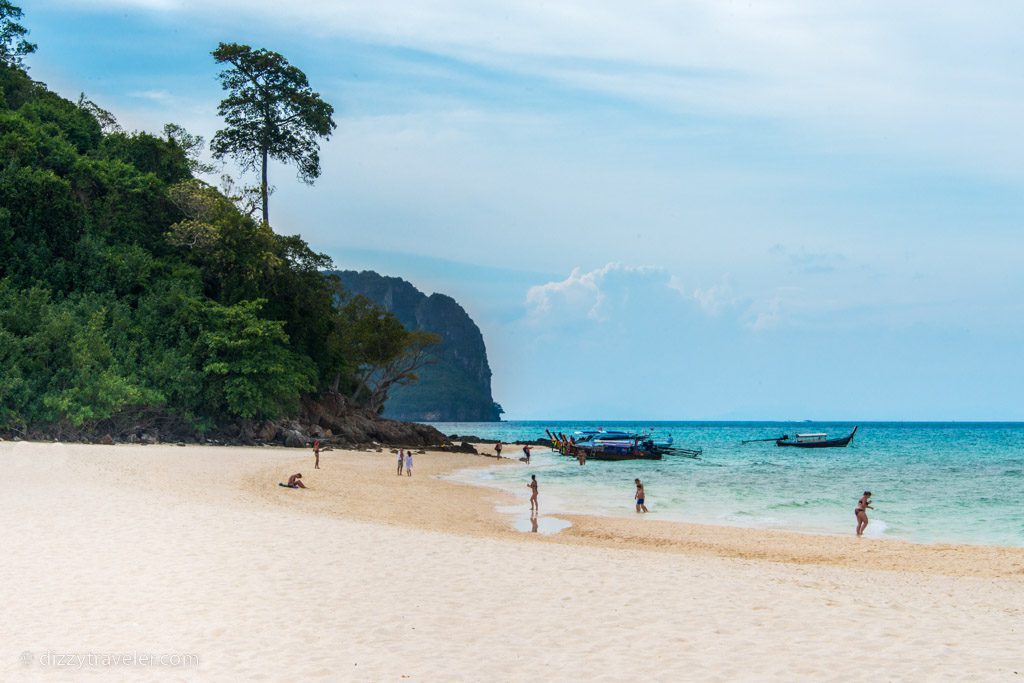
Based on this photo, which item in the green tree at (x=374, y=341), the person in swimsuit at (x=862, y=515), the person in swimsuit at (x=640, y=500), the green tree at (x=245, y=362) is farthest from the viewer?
the green tree at (x=374, y=341)

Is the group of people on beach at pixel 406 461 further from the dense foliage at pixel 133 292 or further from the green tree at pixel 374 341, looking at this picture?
the green tree at pixel 374 341

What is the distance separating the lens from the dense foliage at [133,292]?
134 feet

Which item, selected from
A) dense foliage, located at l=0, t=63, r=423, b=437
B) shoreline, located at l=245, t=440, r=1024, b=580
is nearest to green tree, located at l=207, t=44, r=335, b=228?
dense foliage, located at l=0, t=63, r=423, b=437

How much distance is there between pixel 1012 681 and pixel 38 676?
934 centimetres

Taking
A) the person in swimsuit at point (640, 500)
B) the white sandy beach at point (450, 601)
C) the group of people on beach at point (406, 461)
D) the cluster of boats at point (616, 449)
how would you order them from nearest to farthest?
the white sandy beach at point (450, 601) → the person in swimsuit at point (640, 500) → the group of people on beach at point (406, 461) → the cluster of boats at point (616, 449)

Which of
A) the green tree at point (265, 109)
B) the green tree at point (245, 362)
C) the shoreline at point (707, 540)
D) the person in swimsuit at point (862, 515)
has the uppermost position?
the green tree at point (265, 109)

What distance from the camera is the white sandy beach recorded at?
28.2ft

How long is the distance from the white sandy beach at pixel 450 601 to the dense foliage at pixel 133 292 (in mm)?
23431

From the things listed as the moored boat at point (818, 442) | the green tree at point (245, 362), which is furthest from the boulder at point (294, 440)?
the moored boat at point (818, 442)

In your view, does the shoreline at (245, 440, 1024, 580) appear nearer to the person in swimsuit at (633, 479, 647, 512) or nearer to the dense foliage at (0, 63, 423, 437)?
the person in swimsuit at (633, 479, 647, 512)

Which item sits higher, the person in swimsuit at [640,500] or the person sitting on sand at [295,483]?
the person sitting on sand at [295,483]

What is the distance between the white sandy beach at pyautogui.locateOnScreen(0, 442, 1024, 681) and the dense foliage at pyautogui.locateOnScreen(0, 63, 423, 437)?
23.4 meters

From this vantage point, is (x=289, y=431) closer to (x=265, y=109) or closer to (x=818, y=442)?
(x=265, y=109)

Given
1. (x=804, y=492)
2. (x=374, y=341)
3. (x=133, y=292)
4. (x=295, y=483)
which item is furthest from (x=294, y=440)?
(x=804, y=492)
